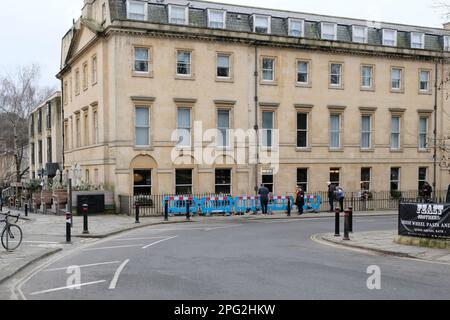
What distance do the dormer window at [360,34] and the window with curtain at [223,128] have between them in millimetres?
11658

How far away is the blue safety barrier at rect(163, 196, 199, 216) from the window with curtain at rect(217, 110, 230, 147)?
5.01 metres

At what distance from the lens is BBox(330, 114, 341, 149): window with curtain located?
36875 millimetres

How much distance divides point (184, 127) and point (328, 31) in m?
13.0

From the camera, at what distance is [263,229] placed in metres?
21.8

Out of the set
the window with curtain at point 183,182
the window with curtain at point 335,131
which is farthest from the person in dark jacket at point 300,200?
the window with curtain at point 335,131

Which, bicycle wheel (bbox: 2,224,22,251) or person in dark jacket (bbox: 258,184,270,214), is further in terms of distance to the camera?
person in dark jacket (bbox: 258,184,270,214)

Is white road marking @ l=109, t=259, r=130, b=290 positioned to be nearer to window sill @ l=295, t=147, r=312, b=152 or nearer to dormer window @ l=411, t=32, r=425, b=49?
window sill @ l=295, t=147, r=312, b=152

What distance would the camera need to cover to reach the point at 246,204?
1216 inches

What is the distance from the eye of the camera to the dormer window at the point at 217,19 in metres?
33.2

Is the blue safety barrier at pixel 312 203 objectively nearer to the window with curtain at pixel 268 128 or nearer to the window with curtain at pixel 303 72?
the window with curtain at pixel 268 128

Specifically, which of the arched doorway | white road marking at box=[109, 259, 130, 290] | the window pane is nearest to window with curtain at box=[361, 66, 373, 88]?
the window pane

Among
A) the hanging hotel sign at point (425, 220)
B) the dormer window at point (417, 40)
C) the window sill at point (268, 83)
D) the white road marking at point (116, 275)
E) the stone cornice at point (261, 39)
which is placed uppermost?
the dormer window at point (417, 40)

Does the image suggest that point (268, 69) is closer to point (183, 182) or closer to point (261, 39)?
point (261, 39)

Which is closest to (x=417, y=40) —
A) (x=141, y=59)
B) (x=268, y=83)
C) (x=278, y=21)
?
(x=278, y=21)
